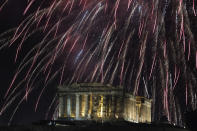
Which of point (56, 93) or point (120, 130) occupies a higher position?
point (56, 93)

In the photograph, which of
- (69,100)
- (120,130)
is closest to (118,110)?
(69,100)

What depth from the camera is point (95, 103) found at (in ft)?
363

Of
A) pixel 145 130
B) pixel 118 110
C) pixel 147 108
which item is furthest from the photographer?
pixel 147 108

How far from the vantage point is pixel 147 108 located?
127312 mm

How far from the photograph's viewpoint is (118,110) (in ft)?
358

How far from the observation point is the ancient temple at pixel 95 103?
358 feet

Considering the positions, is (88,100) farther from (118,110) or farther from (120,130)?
(120,130)

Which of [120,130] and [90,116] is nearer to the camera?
[120,130]

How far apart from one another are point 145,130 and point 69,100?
69.5 m

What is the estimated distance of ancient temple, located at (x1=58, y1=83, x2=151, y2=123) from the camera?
109250 mm

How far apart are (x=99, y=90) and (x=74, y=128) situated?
6806 cm

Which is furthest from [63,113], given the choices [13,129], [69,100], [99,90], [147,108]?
[13,129]

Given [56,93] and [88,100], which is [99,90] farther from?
[56,93]

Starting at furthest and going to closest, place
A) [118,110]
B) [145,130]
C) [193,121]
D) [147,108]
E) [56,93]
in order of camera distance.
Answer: [147,108] → [56,93] → [118,110] → [145,130] → [193,121]
